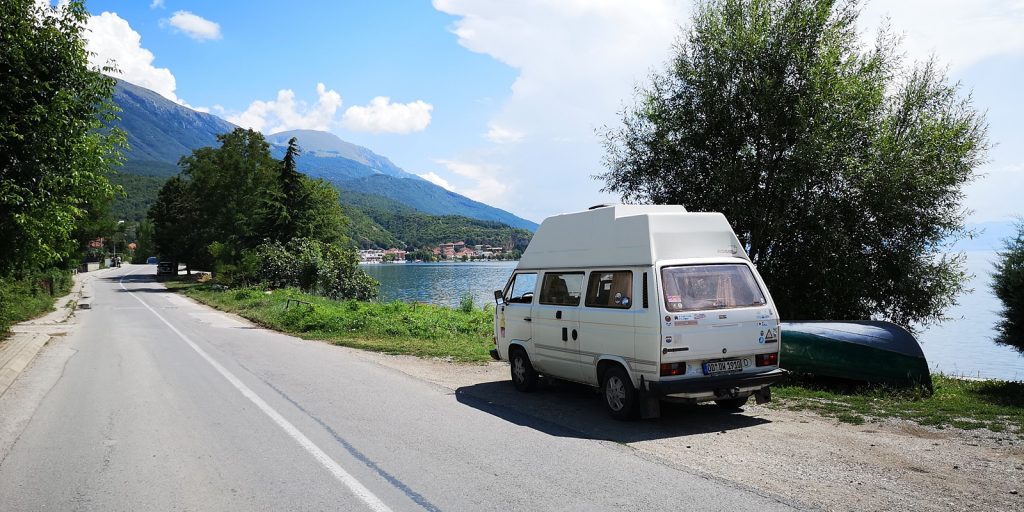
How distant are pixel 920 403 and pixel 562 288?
16.2 ft

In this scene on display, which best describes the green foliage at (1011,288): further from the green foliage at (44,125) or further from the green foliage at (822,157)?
the green foliage at (44,125)

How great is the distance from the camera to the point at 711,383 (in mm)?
7398

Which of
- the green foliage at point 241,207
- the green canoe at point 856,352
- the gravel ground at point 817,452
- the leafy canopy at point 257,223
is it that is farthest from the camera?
the green foliage at point 241,207

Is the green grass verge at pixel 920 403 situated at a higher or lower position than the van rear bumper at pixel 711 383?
lower

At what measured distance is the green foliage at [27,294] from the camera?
60.6ft

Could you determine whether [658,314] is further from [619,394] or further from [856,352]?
[856,352]

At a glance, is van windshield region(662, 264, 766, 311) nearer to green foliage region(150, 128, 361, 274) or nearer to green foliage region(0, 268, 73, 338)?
green foliage region(0, 268, 73, 338)

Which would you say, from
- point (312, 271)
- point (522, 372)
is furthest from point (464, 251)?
point (522, 372)

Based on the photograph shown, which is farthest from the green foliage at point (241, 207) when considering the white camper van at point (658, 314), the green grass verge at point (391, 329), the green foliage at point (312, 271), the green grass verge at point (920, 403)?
the green grass verge at point (920, 403)

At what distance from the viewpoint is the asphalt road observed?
16.7ft

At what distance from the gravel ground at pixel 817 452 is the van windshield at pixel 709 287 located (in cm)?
144

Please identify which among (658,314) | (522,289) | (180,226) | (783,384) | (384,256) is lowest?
(783,384)

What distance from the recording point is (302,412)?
8453 millimetres

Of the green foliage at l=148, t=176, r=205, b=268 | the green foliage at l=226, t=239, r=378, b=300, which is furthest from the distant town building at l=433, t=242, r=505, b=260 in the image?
the green foliage at l=226, t=239, r=378, b=300
